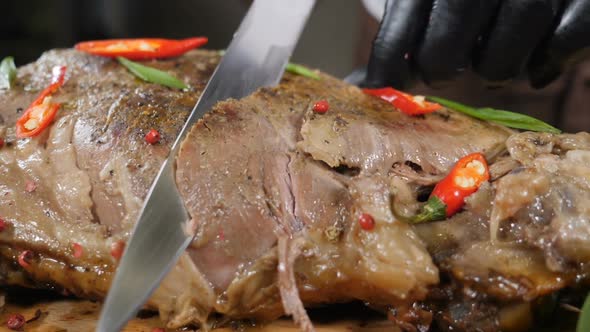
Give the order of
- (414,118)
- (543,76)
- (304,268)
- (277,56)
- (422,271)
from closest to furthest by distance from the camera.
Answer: (422,271) → (304,268) → (414,118) → (277,56) → (543,76)

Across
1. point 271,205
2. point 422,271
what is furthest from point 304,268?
point 422,271

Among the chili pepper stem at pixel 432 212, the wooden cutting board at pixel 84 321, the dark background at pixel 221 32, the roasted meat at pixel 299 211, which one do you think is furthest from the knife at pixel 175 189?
the dark background at pixel 221 32

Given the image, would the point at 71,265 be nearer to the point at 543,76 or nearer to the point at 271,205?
the point at 271,205

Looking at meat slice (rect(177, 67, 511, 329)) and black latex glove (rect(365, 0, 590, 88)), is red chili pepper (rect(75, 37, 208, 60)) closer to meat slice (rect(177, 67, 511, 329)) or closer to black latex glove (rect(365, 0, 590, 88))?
meat slice (rect(177, 67, 511, 329))

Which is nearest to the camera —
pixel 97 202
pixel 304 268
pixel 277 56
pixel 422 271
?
pixel 422 271

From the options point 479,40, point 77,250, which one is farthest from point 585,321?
point 77,250

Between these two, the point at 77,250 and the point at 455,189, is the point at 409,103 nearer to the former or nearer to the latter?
the point at 455,189
